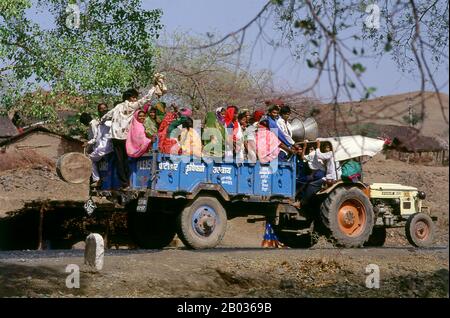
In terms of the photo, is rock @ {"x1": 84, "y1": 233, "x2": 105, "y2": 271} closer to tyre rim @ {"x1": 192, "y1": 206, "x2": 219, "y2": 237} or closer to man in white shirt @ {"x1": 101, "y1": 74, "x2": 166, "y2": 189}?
man in white shirt @ {"x1": 101, "y1": 74, "x2": 166, "y2": 189}

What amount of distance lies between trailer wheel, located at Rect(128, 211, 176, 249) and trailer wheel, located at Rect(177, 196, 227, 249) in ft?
4.67

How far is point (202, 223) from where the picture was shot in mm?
14711

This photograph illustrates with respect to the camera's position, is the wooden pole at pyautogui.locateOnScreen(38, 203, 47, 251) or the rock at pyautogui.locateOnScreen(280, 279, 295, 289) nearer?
the rock at pyautogui.locateOnScreen(280, 279, 295, 289)

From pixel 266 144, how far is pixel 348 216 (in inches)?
99.8

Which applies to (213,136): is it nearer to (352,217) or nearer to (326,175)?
(326,175)

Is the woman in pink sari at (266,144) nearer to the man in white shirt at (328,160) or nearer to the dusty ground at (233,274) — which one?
the man in white shirt at (328,160)

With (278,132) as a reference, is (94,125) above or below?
above

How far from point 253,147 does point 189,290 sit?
4.28m

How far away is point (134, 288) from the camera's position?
10828 mm

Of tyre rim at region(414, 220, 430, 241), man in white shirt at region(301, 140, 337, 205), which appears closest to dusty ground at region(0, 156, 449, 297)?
man in white shirt at region(301, 140, 337, 205)

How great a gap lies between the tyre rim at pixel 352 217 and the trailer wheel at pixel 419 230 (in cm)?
178

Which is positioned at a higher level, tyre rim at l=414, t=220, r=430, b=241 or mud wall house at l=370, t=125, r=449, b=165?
mud wall house at l=370, t=125, r=449, b=165

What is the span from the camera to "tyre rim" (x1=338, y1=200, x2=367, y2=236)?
16219 mm

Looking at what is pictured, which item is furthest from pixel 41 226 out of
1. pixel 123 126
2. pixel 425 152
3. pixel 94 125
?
pixel 425 152
